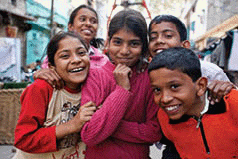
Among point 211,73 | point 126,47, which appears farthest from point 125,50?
point 211,73

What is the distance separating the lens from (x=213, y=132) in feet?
4.83

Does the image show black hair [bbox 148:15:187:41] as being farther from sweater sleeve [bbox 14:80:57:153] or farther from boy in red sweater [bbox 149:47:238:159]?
sweater sleeve [bbox 14:80:57:153]

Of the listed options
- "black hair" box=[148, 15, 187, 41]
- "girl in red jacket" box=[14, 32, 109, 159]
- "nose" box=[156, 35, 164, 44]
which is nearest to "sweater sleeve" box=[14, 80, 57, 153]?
"girl in red jacket" box=[14, 32, 109, 159]

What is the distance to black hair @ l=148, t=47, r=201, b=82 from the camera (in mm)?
1470

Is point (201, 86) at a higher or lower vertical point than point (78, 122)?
higher

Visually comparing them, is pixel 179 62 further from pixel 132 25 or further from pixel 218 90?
pixel 132 25

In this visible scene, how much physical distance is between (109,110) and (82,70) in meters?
0.41

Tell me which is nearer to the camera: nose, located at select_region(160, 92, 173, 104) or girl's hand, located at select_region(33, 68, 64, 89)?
nose, located at select_region(160, 92, 173, 104)

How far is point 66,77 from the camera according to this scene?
1686mm

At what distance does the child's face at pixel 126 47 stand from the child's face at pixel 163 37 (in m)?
0.20

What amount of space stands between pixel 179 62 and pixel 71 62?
0.68m

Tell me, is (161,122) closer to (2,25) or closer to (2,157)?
(2,157)

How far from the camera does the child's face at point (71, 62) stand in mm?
1664

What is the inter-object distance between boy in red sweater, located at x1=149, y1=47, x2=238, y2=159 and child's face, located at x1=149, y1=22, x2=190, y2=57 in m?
0.31
